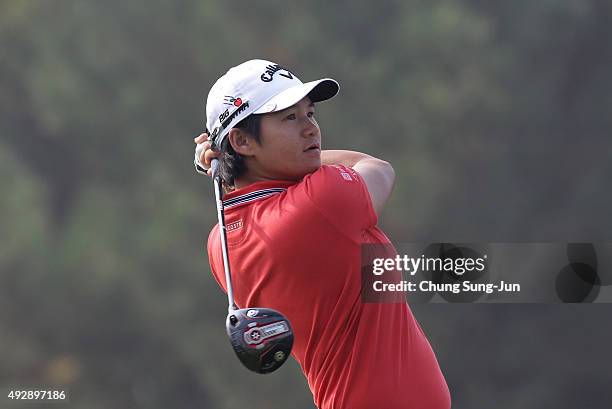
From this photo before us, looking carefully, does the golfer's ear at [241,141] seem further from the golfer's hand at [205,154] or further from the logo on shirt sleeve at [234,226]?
the logo on shirt sleeve at [234,226]

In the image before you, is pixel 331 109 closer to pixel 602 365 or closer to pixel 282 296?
pixel 602 365

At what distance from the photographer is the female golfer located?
92.3 inches

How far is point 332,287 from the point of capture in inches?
93.7

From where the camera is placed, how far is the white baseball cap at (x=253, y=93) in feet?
8.02

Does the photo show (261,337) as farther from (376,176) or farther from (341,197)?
(376,176)

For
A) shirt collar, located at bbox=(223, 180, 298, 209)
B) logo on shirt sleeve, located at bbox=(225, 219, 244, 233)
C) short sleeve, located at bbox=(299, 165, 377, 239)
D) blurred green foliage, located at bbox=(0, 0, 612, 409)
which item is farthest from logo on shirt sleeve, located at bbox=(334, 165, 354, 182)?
blurred green foliage, located at bbox=(0, 0, 612, 409)

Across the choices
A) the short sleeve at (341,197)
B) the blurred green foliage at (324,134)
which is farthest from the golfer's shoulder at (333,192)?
the blurred green foliage at (324,134)

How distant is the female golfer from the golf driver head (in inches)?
6.7

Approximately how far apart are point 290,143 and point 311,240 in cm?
24

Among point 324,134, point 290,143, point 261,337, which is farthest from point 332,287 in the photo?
point 324,134

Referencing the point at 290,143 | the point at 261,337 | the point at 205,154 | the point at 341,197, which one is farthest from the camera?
the point at 205,154

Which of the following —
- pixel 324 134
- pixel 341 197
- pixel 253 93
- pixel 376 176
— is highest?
pixel 324 134

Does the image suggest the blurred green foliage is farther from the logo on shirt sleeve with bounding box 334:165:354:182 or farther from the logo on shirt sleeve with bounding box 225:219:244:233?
the logo on shirt sleeve with bounding box 334:165:354:182

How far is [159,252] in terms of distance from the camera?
738 cm
